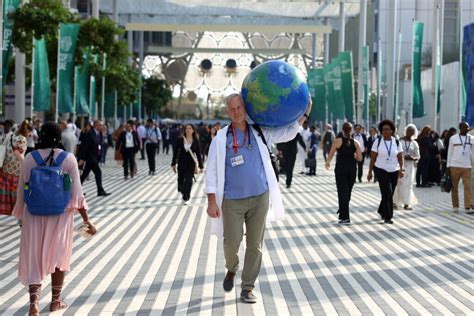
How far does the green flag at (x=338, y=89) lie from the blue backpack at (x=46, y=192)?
31362mm

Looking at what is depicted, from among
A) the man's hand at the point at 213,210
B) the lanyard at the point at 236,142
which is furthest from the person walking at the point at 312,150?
the man's hand at the point at 213,210

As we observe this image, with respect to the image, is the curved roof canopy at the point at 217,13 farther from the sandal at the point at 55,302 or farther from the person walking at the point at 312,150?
the sandal at the point at 55,302

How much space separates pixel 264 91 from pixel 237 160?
693 millimetres

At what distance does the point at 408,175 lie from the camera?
19.8m

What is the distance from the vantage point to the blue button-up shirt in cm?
907

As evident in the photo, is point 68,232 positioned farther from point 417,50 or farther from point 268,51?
point 268,51

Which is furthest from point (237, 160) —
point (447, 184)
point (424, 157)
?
point (424, 157)

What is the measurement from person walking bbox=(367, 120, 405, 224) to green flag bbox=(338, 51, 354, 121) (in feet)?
67.2

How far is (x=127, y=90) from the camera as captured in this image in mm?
50906

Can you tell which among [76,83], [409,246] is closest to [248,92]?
[409,246]

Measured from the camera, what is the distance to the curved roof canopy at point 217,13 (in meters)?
69.1

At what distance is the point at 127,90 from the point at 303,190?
2623cm

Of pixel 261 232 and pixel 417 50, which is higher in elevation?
pixel 417 50

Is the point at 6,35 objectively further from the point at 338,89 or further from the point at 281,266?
the point at 338,89
